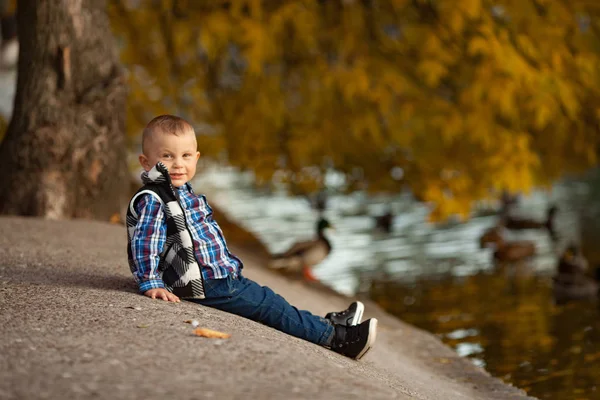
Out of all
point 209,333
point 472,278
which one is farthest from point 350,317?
point 472,278

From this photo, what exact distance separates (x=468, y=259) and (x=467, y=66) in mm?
4454

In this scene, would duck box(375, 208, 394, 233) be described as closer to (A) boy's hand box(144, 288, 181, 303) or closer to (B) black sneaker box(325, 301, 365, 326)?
(B) black sneaker box(325, 301, 365, 326)

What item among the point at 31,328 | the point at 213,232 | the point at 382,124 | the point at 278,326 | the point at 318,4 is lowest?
the point at 31,328

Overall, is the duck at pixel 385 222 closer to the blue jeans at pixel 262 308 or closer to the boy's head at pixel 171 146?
the blue jeans at pixel 262 308

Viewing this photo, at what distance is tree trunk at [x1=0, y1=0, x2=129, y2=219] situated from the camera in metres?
8.72

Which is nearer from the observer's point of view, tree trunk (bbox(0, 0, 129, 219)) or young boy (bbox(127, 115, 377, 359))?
young boy (bbox(127, 115, 377, 359))

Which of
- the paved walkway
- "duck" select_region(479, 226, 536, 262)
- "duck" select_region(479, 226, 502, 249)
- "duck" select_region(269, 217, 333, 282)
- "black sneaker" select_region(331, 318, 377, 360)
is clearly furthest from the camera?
"duck" select_region(479, 226, 502, 249)

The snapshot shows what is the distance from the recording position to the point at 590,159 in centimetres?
1015

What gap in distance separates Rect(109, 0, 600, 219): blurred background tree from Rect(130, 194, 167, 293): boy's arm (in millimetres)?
4761

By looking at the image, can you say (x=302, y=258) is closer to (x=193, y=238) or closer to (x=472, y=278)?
(x=472, y=278)

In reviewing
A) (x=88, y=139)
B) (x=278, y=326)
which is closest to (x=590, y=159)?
(x=88, y=139)

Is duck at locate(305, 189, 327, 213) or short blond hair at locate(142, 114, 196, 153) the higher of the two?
duck at locate(305, 189, 327, 213)

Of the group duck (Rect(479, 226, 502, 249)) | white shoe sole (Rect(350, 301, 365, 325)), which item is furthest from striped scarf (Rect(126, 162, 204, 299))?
duck (Rect(479, 226, 502, 249))

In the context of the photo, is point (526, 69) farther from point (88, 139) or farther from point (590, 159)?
point (88, 139)
